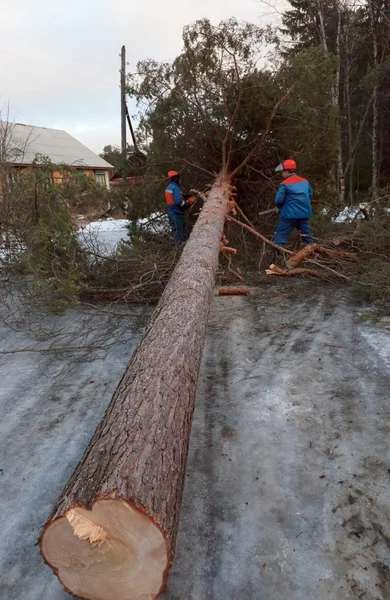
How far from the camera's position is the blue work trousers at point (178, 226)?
7.16 meters

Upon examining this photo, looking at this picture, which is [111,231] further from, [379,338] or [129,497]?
[129,497]

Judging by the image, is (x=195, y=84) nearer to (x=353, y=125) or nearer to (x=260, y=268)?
(x=260, y=268)

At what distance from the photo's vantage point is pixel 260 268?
20.0ft

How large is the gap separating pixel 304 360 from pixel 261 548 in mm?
1836

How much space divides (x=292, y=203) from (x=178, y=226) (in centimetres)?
214

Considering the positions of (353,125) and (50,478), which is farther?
(353,125)

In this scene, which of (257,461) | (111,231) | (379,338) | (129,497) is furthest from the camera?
(111,231)

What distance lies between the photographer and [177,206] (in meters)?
7.03

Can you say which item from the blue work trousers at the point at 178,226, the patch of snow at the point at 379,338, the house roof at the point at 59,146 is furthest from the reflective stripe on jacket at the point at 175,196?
the house roof at the point at 59,146

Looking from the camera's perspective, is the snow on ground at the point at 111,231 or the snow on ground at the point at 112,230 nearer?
the snow on ground at the point at 112,230

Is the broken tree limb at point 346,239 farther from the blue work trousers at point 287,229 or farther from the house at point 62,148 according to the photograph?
the house at point 62,148

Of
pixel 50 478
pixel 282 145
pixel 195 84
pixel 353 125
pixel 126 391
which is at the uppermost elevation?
pixel 353 125

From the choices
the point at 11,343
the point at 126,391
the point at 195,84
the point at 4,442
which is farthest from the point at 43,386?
the point at 195,84

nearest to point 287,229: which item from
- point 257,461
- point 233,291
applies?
point 233,291
